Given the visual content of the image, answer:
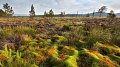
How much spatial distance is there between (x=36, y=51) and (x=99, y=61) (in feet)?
8.17

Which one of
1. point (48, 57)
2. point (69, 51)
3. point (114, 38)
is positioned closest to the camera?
point (48, 57)

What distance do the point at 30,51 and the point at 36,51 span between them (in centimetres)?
28

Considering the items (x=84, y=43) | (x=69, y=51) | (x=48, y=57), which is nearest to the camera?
(x=48, y=57)

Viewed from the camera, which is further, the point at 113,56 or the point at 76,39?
the point at 76,39

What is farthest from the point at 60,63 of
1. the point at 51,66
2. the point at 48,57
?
the point at 48,57

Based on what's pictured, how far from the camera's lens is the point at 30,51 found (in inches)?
328

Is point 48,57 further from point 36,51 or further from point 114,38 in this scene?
point 114,38

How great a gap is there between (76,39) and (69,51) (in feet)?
6.30

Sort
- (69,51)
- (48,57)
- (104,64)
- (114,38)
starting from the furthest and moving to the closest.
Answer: (114,38)
(69,51)
(48,57)
(104,64)

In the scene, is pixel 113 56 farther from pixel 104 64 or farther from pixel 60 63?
pixel 60 63

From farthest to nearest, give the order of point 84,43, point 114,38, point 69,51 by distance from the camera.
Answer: point 114,38, point 84,43, point 69,51

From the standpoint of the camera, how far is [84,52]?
8172mm

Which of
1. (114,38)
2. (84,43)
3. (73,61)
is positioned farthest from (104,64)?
(114,38)

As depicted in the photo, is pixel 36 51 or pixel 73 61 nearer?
pixel 73 61
